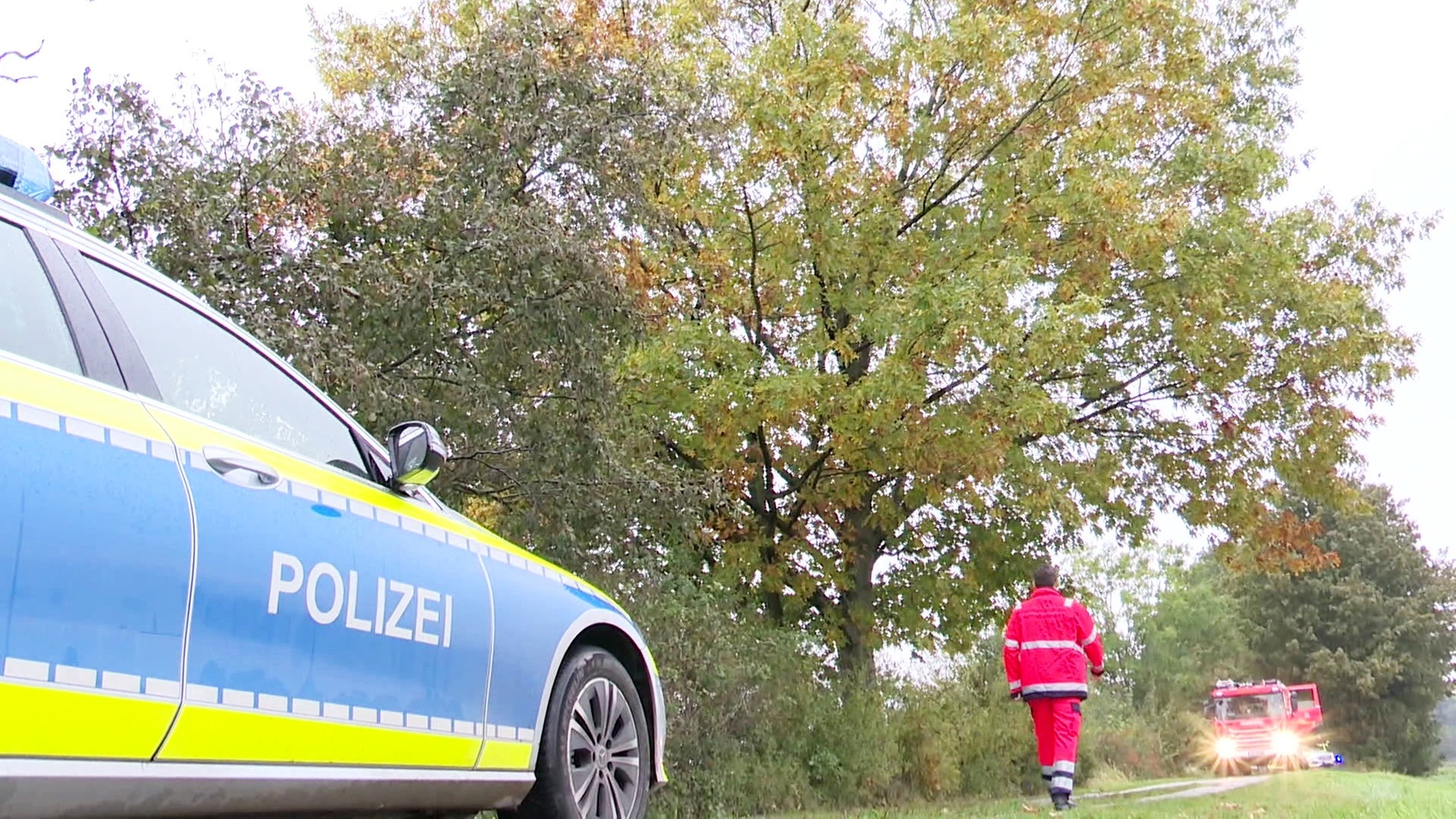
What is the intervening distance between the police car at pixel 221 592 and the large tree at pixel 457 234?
4106mm

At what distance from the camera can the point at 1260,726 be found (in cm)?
3144

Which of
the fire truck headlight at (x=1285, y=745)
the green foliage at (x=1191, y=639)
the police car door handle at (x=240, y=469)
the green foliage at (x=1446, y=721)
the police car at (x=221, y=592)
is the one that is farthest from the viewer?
the green foliage at (x=1191, y=639)

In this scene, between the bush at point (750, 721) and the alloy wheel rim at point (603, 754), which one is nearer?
the alloy wheel rim at point (603, 754)

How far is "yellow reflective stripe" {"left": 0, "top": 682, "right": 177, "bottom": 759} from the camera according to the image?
7.10ft

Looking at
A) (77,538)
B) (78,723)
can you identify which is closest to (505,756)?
(78,723)

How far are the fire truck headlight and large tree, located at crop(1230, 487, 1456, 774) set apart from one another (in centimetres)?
1682

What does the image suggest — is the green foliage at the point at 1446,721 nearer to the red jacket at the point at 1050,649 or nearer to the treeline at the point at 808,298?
the treeline at the point at 808,298

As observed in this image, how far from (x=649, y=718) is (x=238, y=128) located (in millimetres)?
5652

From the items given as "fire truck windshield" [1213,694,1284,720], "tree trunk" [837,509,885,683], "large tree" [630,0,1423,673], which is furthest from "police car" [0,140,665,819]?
"fire truck windshield" [1213,694,1284,720]

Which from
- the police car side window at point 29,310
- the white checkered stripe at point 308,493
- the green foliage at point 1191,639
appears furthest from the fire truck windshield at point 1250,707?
the police car side window at point 29,310

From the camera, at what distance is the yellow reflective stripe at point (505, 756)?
12.3 feet

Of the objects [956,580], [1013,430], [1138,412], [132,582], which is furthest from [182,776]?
[1138,412]

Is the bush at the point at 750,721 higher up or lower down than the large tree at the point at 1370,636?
lower down

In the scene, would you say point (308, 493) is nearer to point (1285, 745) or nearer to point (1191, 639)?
point (1285, 745)
